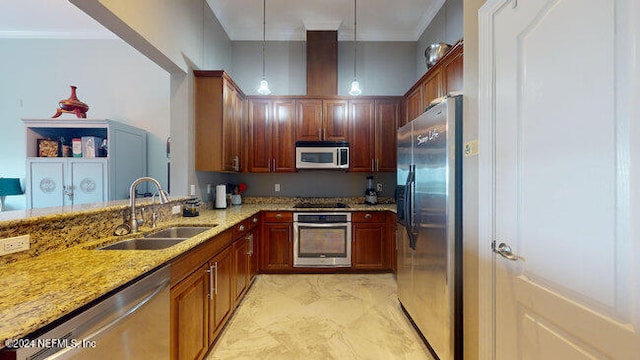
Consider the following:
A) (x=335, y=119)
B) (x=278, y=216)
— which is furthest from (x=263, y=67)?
(x=278, y=216)

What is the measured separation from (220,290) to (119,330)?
3.39 ft

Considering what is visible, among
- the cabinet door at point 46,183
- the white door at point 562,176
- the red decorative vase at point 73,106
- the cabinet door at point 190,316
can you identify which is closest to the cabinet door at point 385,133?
the white door at point 562,176

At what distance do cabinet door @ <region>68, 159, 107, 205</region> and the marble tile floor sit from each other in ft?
8.10

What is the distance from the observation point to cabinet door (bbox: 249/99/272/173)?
367 cm

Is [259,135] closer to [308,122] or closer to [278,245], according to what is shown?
[308,122]

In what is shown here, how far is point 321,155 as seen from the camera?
3607 mm

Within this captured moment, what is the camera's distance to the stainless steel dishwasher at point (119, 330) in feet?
2.38

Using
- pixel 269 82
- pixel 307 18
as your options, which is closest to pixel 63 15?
pixel 269 82

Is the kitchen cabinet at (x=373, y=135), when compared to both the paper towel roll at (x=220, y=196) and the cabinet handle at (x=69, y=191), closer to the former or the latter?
the paper towel roll at (x=220, y=196)

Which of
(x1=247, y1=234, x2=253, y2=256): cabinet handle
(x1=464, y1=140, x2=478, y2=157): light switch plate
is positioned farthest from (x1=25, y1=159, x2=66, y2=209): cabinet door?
(x1=464, y1=140, x2=478, y2=157): light switch plate

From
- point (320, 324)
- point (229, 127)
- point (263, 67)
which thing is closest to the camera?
point (320, 324)

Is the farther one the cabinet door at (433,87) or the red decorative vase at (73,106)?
the red decorative vase at (73,106)

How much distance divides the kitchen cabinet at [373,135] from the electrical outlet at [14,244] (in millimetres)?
3156

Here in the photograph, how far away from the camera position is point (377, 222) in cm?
336
